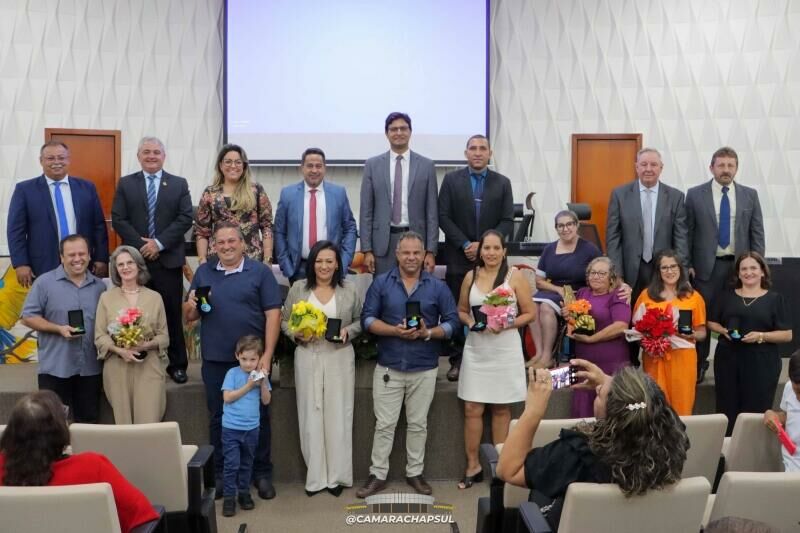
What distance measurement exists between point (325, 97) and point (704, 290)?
520 cm

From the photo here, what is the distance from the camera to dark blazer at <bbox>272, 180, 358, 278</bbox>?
5387 millimetres

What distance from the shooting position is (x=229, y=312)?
4.75 meters

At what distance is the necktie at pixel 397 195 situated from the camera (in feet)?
18.0

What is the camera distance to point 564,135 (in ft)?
30.8

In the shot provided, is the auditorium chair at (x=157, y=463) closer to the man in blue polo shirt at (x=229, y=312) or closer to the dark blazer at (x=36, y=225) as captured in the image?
the man in blue polo shirt at (x=229, y=312)

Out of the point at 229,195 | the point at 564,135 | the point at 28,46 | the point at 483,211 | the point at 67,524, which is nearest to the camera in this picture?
the point at 67,524

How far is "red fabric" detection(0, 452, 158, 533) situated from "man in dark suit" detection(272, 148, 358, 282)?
2769mm

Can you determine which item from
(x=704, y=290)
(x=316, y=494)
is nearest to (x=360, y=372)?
(x=316, y=494)

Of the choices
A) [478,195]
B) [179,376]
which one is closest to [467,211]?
[478,195]

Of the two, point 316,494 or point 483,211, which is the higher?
point 483,211

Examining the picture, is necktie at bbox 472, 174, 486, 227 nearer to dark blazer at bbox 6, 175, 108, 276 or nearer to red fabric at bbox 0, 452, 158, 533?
dark blazer at bbox 6, 175, 108, 276

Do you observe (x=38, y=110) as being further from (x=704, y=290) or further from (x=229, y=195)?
(x=704, y=290)

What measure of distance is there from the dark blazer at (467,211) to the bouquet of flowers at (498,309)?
71 cm

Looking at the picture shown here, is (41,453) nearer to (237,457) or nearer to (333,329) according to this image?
(237,457)
